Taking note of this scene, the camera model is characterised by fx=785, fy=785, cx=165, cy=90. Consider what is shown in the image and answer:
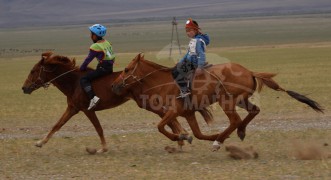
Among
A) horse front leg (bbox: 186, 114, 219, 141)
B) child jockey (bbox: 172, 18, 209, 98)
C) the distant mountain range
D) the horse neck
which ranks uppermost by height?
child jockey (bbox: 172, 18, 209, 98)

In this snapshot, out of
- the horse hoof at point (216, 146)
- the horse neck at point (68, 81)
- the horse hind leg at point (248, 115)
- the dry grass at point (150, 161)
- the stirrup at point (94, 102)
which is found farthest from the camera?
the horse neck at point (68, 81)

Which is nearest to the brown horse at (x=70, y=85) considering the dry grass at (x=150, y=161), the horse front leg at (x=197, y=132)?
the dry grass at (x=150, y=161)

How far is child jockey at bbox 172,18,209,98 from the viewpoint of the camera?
11102 millimetres

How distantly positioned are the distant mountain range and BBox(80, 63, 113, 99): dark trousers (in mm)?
140275

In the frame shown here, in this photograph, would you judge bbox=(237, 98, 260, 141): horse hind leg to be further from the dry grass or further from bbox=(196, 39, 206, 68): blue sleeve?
bbox=(196, 39, 206, 68): blue sleeve

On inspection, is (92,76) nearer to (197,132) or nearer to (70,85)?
(70,85)

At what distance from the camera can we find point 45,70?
1265 centimetres

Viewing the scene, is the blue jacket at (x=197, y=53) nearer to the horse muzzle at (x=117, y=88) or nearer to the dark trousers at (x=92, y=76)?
the horse muzzle at (x=117, y=88)

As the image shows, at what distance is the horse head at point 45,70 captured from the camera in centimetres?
1262

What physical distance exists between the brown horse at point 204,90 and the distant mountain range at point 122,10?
141 meters

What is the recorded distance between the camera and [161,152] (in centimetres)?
1176

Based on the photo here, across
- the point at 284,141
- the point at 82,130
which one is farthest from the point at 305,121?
the point at 82,130

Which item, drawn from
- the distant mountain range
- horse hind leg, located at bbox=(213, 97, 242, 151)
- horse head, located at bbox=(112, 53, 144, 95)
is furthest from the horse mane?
the distant mountain range

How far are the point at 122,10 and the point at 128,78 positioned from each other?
17683 cm
